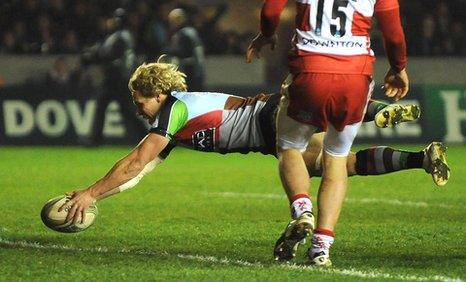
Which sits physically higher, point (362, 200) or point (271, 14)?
point (271, 14)

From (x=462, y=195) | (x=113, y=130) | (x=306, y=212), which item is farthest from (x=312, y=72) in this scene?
(x=113, y=130)

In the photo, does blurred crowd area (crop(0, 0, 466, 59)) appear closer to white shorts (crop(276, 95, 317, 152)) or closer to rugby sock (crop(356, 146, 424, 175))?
rugby sock (crop(356, 146, 424, 175))

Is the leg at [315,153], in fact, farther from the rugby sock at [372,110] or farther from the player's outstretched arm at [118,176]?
the player's outstretched arm at [118,176]

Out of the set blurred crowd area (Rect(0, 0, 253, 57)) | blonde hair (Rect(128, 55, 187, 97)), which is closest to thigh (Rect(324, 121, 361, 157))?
blonde hair (Rect(128, 55, 187, 97))

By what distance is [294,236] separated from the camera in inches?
293

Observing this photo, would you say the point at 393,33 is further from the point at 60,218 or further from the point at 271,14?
the point at 60,218

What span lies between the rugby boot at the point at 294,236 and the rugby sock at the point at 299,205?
61 mm

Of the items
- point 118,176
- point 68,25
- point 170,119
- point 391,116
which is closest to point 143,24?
point 68,25

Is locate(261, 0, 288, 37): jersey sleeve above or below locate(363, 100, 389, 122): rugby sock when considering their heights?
above

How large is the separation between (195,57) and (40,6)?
5091 millimetres

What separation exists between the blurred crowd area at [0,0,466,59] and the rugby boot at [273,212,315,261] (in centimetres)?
1601

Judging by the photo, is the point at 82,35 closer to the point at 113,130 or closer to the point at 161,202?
the point at 113,130

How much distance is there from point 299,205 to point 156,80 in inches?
61.7

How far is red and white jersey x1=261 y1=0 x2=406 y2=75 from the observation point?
24.7 ft
